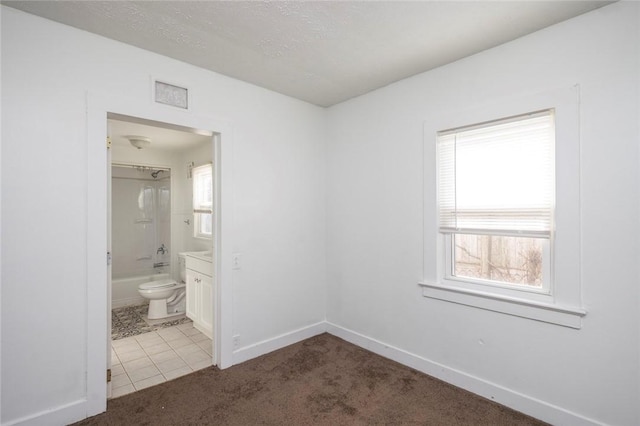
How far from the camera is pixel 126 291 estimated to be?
16.2 feet

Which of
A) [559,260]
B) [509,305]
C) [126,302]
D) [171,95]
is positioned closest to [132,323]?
[126,302]

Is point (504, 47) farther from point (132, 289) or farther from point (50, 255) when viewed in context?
point (132, 289)

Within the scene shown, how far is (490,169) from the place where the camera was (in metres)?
2.37

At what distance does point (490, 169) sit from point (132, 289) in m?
5.24

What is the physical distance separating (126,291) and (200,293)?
78.1 inches

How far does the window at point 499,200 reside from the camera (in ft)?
7.00

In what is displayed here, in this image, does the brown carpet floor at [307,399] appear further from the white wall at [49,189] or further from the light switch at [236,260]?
the light switch at [236,260]

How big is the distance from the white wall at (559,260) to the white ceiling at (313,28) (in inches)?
9.1

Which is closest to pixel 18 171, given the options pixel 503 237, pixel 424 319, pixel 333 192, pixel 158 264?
pixel 333 192

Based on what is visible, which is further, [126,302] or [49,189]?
[126,302]

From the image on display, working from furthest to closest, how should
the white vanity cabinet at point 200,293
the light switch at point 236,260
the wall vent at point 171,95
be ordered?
the white vanity cabinet at point 200,293, the light switch at point 236,260, the wall vent at point 171,95

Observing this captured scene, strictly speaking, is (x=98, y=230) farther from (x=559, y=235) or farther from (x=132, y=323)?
(x=559, y=235)

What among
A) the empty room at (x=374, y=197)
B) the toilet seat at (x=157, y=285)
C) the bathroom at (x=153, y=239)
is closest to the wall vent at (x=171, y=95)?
the empty room at (x=374, y=197)

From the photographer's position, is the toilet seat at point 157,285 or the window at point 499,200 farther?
the toilet seat at point 157,285
